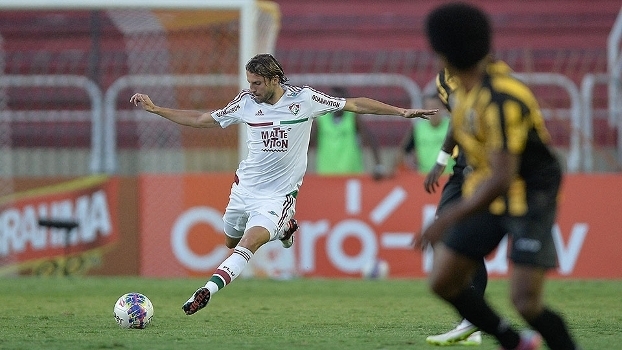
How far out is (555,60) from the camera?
51.4 ft

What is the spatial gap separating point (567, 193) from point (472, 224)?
811 cm

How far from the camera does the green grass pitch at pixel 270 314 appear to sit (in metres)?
7.18

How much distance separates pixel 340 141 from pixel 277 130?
216 inches

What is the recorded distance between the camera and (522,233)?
213 inches

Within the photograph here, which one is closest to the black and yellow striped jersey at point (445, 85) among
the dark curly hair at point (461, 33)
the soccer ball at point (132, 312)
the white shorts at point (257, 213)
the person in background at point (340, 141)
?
the white shorts at point (257, 213)

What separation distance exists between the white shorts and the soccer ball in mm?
1180

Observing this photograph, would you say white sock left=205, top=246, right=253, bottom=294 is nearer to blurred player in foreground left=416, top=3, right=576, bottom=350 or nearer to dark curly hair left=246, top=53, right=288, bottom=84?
dark curly hair left=246, top=53, right=288, bottom=84

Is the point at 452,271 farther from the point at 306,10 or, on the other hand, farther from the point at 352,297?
the point at 306,10

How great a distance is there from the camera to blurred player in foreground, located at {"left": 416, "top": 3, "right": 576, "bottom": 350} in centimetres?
520

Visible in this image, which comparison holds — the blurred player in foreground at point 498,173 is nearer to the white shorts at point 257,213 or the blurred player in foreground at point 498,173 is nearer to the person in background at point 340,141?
the white shorts at point 257,213

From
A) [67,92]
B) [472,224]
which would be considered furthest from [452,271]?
[67,92]

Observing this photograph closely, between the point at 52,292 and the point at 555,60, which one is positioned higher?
the point at 555,60

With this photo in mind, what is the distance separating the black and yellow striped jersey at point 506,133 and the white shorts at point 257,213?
11.0 ft

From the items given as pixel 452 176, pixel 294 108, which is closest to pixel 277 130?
pixel 294 108
